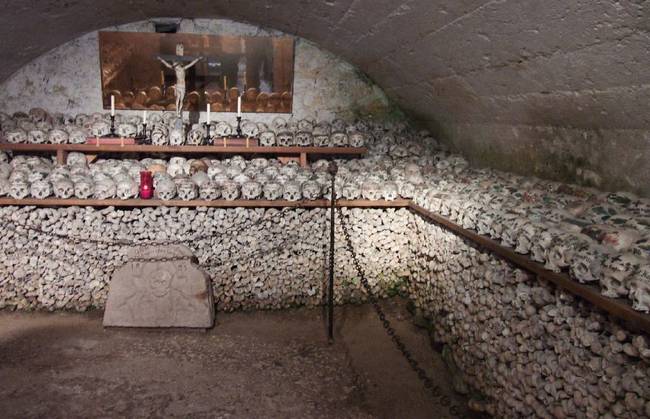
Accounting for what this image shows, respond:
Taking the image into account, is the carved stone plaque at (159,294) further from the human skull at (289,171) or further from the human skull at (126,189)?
the human skull at (289,171)

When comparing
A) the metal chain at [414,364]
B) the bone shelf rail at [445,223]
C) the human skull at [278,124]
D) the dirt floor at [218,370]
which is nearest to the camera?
the bone shelf rail at [445,223]

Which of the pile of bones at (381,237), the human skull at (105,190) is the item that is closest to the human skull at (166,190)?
the pile of bones at (381,237)

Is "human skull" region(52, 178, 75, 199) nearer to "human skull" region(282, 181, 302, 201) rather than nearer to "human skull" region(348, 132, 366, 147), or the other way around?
"human skull" region(282, 181, 302, 201)

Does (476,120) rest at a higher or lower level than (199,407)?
higher

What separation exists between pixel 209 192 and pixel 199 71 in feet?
6.53

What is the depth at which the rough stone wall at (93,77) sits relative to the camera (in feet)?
19.0

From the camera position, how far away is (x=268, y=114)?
621 centimetres

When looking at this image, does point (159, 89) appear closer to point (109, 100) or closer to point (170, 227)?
point (109, 100)

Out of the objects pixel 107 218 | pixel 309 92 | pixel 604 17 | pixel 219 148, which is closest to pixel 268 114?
pixel 309 92

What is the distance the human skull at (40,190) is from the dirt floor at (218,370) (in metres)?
1.15

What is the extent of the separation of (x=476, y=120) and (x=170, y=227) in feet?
9.93

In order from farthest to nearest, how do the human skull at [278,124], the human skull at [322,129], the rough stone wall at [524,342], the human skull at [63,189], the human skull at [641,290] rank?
the human skull at [278,124] → the human skull at [322,129] → the human skull at [63,189] → the rough stone wall at [524,342] → the human skull at [641,290]

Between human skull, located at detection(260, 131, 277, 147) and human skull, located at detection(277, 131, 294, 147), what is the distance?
0.07 metres

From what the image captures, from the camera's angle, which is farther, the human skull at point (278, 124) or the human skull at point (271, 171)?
the human skull at point (278, 124)
